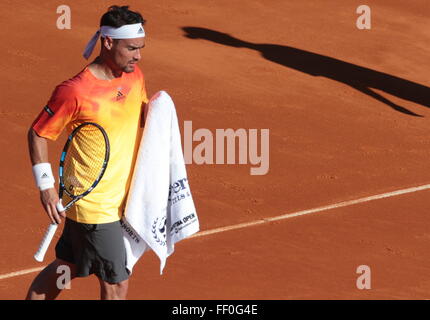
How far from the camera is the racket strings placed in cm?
771

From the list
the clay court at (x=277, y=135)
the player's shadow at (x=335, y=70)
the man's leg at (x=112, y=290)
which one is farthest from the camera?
the player's shadow at (x=335, y=70)

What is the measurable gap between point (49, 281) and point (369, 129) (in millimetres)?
8141

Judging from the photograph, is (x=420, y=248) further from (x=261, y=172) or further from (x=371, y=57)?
(x=371, y=57)

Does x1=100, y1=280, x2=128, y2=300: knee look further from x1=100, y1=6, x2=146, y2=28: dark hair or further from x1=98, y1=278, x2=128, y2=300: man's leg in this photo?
x1=100, y1=6, x2=146, y2=28: dark hair

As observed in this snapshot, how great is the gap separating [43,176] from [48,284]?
2.78 ft

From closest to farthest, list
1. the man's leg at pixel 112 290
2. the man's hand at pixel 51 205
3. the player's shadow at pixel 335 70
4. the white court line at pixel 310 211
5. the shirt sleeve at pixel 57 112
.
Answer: the man's hand at pixel 51 205
the shirt sleeve at pixel 57 112
the man's leg at pixel 112 290
the white court line at pixel 310 211
the player's shadow at pixel 335 70

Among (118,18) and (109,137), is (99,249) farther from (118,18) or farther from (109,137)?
(118,18)

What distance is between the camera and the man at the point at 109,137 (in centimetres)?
761

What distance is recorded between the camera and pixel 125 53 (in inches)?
304

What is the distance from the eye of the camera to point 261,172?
1347cm

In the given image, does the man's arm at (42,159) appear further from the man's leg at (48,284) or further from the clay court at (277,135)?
the clay court at (277,135)

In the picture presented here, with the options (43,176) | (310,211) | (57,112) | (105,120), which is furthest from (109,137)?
(310,211)

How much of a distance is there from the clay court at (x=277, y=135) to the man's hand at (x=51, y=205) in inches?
94.5

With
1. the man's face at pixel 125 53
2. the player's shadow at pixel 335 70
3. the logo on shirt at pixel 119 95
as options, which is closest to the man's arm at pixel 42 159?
the logo on shirt at pixel 119 95
